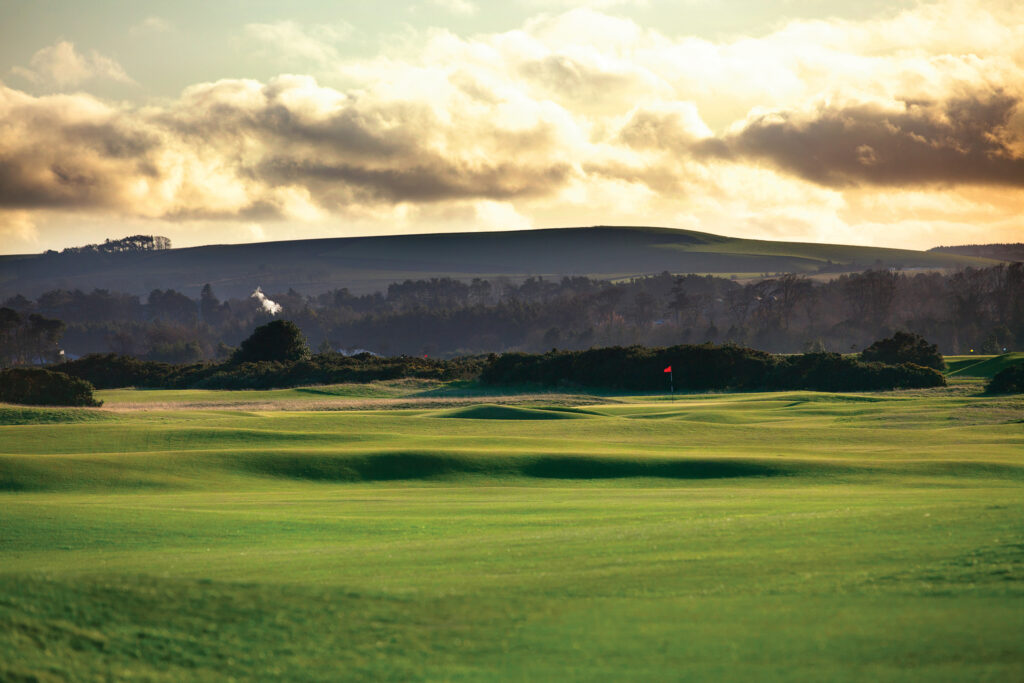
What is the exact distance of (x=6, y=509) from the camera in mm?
17734

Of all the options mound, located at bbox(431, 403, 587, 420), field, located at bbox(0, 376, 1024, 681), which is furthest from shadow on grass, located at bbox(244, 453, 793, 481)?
mound, located at bbox(431, 403, 587, 420)

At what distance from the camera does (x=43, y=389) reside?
5256cm

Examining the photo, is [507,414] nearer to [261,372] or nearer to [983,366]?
[261,372]

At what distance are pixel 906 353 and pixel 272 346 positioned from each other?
4993cm

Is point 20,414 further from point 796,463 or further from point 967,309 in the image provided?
point 967,309

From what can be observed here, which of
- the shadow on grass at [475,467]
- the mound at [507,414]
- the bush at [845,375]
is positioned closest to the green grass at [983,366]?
the bush at [845,375]

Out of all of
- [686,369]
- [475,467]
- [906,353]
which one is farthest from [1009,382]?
[475,467]

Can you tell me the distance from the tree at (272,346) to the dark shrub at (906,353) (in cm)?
4569

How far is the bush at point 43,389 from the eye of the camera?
169ft

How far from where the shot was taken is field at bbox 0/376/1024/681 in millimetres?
8289

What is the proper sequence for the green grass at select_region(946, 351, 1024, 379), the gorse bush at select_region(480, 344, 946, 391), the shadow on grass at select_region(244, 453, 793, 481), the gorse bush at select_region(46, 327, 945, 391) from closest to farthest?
the shadow on grass at select_region(244, 453, 793, 481), the gorse bush at select_region(46, 327, 945, 391), the gorse bush at select_region(480, 344, 946, 391), the green grass at select_region(946, 351, 1024, 379)

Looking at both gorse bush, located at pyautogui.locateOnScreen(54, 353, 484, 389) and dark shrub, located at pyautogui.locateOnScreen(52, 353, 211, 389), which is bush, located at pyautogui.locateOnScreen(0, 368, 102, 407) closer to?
gorse bush, located at pyautogui.locateOnScreen(54, 353, 484, 389)

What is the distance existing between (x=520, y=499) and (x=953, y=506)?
8477mm

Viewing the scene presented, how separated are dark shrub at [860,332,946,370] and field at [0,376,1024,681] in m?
46.2
